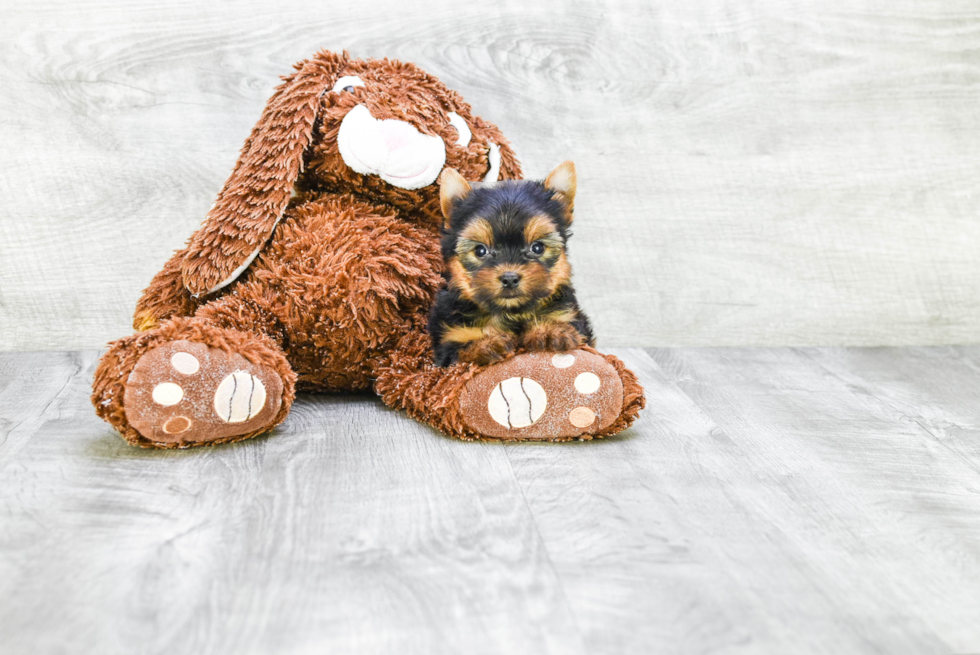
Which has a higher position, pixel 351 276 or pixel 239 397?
pixel 351 276

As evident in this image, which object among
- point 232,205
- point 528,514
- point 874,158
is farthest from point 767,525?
point 874,158

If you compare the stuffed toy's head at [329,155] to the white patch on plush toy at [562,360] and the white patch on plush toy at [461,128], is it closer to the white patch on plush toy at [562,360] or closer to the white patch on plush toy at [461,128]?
the white patch on plush toy at [461,128]

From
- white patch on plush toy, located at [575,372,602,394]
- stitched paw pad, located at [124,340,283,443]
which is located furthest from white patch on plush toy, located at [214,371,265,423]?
white patch on plush toy, located at [575,372,602,394]

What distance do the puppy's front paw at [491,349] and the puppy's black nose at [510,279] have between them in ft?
0.39

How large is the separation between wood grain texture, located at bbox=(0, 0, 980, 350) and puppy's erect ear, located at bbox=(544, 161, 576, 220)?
0.75 metres

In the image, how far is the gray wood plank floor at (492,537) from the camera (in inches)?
36.5

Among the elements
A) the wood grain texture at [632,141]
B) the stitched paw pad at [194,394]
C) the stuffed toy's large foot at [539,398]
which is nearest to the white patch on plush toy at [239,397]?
the stitched paw pad at [194,394]

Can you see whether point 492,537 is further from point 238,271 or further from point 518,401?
point 238,271

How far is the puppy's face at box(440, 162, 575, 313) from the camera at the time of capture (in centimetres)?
137

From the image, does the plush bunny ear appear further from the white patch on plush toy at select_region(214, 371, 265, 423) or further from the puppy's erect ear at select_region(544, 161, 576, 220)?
the puppy's erect ear at select_region(544, 161, 576, 220)

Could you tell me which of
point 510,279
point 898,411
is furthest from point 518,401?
point 898,411

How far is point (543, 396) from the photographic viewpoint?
1418 mm

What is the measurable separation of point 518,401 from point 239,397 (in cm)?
44

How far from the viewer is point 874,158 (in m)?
2.29
